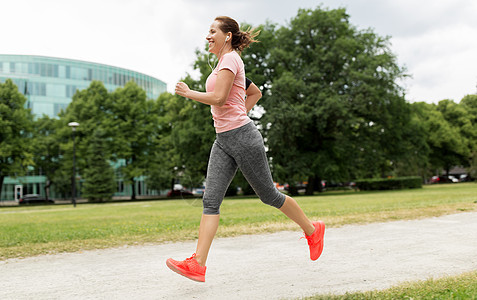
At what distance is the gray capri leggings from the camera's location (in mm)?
3453

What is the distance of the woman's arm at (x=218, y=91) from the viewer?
3246mm

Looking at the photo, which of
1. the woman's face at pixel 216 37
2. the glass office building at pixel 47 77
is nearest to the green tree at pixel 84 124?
the glass office building at pixel 47 77

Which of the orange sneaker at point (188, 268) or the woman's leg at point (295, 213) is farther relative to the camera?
the woman's leg at point (295, 213)

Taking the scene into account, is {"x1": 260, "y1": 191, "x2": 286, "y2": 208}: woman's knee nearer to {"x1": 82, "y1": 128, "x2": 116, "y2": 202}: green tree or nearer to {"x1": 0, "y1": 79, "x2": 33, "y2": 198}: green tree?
{"x1": 0, "y1": 79, "x2": 33, "y2": 198}: green tree

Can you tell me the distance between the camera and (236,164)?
3621 mm

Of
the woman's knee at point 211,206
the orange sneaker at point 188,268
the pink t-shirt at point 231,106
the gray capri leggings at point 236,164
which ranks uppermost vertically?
the pink t-shirt at point 231,106

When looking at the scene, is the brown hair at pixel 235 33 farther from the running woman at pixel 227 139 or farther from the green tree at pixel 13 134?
the green tree at pixel 13 134

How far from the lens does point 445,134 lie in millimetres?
55750

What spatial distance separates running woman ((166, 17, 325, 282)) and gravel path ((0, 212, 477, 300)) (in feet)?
1.68

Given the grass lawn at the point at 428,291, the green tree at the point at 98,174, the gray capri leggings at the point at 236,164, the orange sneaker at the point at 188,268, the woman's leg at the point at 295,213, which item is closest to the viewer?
the grass lawn at the point at 428,291

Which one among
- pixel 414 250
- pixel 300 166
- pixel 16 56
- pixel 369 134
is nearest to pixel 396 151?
pixel 369 134

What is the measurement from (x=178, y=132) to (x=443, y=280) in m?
32.7

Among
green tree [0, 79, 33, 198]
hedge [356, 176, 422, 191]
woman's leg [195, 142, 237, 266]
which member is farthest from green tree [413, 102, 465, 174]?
woman's leg [195, 142, 237, 266]

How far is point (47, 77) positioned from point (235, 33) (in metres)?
65.6
